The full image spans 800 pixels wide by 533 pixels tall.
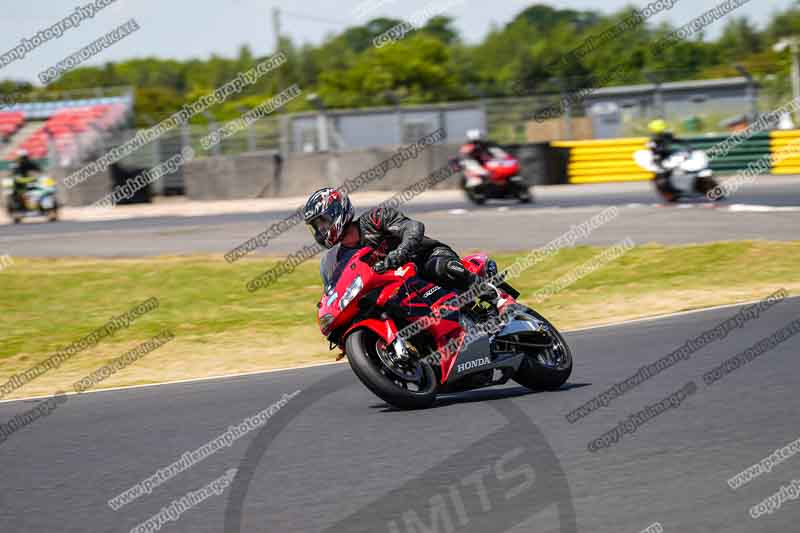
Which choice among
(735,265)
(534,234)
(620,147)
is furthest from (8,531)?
(620,147)

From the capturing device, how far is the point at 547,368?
7855mm

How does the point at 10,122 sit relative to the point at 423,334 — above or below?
below

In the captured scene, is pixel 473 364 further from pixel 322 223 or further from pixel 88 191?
pixel 88 191

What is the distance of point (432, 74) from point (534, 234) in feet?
274

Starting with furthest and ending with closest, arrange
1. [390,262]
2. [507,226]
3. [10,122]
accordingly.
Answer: [10,122], [507,226], [390,262]

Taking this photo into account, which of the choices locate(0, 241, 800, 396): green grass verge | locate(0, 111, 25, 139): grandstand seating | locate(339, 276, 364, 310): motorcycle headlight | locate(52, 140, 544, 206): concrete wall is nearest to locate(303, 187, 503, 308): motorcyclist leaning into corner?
locate(339, 276, 364, 310): motorcycle headlight

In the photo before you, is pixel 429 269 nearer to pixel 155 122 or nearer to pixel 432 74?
pixel 155 122

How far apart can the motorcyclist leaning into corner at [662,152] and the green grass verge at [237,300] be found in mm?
6169

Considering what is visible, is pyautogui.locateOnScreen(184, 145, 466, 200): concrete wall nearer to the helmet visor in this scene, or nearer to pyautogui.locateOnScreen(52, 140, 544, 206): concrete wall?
pyautogui.locateOnScreen(52, 140, 544, 206): concrete wall

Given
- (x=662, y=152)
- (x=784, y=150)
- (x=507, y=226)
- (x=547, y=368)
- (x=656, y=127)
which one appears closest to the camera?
(x=547, y=368)

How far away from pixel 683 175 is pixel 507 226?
3.96 m

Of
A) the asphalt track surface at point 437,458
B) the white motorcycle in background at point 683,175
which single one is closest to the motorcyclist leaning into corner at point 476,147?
the white motorcycle in background at point 683,175

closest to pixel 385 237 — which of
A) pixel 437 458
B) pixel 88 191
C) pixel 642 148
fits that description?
pixel 437 458

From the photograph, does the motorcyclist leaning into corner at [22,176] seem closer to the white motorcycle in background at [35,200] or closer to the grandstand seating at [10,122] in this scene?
the white motorcycle in background at [35,200]
